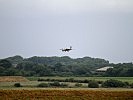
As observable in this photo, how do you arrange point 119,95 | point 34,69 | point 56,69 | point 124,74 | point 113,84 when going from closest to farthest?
point 119,95, point 113,84, point 124,74, point 34,69, point 56,69

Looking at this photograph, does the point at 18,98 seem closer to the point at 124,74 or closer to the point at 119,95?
the point at 119,95

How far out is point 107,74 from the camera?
Answer: 7125 centimetres

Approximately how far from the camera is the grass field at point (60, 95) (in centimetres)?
3106

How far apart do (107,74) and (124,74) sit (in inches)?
134

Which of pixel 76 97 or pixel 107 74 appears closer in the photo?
pixel 76 97

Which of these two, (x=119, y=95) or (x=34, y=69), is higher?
(x=34, y=69)

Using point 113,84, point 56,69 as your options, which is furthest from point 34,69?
point 113,84

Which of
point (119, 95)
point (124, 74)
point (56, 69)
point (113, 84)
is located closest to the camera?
point (119, 95)

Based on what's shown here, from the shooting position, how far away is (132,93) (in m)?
33.5

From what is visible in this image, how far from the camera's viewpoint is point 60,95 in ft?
105

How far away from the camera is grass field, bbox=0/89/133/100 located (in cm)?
3106

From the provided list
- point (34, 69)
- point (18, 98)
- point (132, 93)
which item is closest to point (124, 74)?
point (34, 69)

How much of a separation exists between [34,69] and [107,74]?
52.2 ft

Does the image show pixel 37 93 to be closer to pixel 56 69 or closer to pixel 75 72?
pixel 75 72
